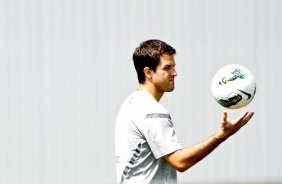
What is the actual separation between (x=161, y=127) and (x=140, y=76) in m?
0.73

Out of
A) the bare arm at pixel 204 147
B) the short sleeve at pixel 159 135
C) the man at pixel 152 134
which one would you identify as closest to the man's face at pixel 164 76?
the man at pixel 152 134

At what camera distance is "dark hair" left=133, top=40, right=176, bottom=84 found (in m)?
6.11

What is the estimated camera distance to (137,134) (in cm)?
586

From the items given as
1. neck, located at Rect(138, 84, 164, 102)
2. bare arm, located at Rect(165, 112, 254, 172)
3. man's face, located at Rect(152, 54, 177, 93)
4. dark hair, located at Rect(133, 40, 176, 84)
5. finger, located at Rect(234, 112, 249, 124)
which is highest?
dark hair, located at Rect(133, 40, 176, 84)

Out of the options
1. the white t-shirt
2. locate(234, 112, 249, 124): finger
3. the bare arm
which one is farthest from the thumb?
the white t-shirt

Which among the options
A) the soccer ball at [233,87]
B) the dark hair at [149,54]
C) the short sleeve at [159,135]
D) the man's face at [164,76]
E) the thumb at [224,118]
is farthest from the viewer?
the soccer ball at [233,87]

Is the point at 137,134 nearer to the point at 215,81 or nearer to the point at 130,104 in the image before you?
the point at 130,104

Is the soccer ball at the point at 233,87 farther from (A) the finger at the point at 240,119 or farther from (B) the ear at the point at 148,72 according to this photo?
(A) the finger at the point at 240,119

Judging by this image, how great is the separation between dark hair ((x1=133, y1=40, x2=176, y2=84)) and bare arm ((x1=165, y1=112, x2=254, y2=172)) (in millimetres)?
980

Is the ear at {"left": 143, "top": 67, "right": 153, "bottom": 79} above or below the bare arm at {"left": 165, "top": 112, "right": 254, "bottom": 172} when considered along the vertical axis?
above

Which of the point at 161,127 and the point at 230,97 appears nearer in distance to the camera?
the point at 161,127

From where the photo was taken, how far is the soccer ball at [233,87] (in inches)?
254

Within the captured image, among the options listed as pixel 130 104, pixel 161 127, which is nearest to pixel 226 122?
pixel 161 127

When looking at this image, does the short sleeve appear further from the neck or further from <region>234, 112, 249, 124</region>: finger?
<region>234, 112, 249, 124</region>: finger
